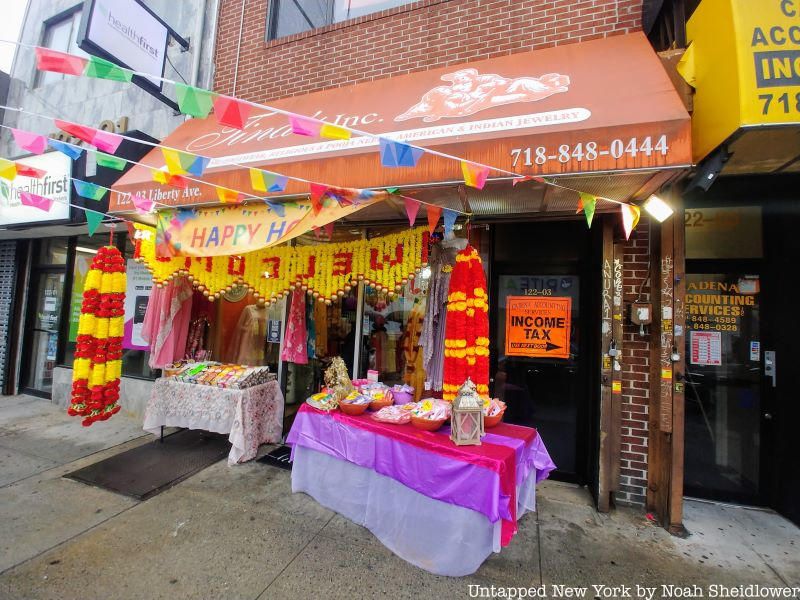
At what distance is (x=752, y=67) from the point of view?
96.0 inches

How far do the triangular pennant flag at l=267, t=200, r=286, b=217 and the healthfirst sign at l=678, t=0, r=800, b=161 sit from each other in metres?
3.57

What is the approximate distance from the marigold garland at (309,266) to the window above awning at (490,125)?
74cm

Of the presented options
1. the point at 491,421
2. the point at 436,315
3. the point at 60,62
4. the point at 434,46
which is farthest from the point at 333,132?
the point at 434,46

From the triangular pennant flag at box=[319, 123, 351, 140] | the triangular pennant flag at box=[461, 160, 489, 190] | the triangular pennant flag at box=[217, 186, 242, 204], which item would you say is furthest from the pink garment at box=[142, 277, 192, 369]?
the triangular pennant flag at box=[461, 160, 489, 190]

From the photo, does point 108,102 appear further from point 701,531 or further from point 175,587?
point 701,531

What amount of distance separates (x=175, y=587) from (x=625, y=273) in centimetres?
458

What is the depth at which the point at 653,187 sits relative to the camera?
3100mm

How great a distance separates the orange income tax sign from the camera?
425 cm

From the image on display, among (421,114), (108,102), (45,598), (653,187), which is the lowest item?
(45,598)

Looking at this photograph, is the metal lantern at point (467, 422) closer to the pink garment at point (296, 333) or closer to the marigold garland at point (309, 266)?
the marigold garland at point (309, 266)

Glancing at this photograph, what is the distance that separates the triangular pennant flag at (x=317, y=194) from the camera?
330 centimetres

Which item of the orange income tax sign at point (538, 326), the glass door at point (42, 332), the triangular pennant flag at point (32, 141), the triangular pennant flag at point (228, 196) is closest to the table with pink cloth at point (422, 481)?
the orange income tax sign at point (538, 326)

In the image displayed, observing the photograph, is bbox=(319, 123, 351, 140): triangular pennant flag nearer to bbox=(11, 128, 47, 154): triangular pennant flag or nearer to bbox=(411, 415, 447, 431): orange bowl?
bbox=(411, 415, 447, 431): orange bowl

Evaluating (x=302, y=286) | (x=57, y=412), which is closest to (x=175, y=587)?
(x=302, y=286)
